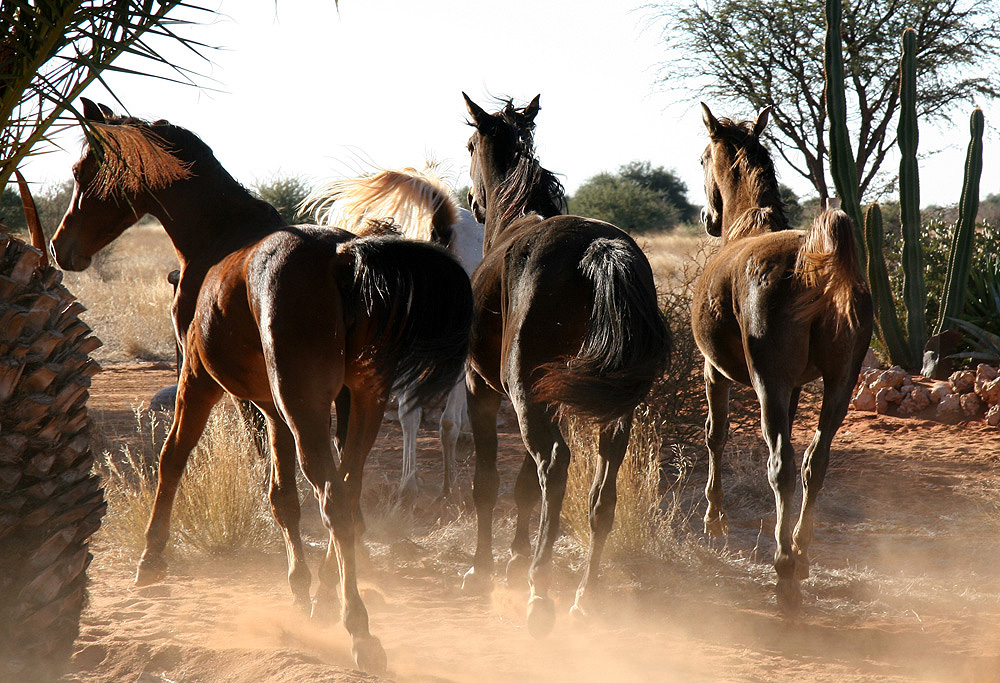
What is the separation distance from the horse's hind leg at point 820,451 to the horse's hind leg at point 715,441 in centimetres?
100

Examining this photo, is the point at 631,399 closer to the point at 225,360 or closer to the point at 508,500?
the point at 225,360

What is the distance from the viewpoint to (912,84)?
878 centimetres

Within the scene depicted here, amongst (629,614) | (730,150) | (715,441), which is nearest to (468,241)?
(730,150)

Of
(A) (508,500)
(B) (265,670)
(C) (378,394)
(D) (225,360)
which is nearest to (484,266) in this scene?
(C) (378,394)

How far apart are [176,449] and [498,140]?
2.44 metres

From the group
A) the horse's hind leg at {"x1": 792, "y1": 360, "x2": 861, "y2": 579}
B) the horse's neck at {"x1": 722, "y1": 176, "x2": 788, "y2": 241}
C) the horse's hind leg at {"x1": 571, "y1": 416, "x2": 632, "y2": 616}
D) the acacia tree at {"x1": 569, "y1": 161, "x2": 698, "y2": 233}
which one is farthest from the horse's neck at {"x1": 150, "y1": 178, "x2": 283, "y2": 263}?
the acacia tree at {"x1": 569, "y1": 161, "x2": 698, "y2": 233}

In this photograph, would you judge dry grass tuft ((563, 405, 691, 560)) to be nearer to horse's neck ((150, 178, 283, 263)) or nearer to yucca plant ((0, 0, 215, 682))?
horse's neck ((150, 178, 283, 263))

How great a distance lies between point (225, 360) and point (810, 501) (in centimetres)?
291

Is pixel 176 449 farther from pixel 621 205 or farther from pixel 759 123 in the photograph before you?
pixel 621 205

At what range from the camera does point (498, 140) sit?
15.8 ft

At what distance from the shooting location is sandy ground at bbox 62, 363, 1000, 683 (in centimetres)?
349

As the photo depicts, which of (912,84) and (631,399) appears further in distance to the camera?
(912,84)

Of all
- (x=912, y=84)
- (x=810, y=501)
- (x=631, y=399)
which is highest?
(x=912, y=84)

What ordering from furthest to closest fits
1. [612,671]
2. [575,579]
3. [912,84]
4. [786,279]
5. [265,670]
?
[912,84]
[575,579]
[786,279]
[612,671]
[265,670]
